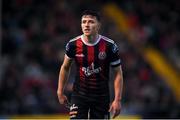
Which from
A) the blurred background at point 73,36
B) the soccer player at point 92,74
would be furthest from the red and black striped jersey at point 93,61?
the blurred background at point 73,36

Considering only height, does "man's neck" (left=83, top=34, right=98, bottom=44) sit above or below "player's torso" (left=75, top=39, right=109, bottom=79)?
above

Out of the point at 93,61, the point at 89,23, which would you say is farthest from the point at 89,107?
the point at 89,23

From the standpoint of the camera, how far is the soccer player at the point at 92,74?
9820 mm

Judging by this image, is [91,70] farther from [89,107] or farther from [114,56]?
[89,107]

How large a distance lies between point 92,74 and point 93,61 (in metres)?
0.16

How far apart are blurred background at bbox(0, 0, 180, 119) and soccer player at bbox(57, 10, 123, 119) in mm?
5631

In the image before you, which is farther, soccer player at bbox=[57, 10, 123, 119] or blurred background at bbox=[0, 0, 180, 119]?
blurred background at bbox=[0, 0, 180, 119]

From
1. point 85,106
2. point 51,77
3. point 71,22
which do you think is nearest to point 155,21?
point 71,22

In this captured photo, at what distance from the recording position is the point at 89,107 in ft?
32.7

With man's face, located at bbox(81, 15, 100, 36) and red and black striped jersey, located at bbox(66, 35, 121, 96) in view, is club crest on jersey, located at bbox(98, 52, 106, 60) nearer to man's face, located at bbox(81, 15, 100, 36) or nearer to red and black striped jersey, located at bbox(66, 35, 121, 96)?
red and black striped jersey, located at bbox(66, 35, 121, 96)

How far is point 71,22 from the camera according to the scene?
19203mm

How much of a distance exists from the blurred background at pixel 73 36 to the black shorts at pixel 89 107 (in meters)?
5.61

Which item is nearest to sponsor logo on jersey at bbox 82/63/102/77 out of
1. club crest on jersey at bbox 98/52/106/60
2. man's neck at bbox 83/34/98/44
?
club crest on jersey at bbox 98/52/106/60

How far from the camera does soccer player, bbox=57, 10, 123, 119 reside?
9820 mm
